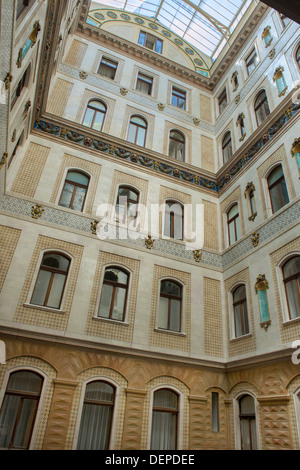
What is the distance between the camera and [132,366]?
1018 cm

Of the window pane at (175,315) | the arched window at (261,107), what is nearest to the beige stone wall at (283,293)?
the window pane at (175,315)

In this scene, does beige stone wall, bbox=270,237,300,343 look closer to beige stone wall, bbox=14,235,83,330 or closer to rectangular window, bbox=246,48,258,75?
beige stone wall, bbox=14,235,83,330

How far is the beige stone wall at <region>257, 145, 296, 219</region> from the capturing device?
1072cm

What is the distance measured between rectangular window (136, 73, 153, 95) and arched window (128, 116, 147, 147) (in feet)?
7.32

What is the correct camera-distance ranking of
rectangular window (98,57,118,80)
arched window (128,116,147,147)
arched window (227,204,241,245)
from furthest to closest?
rectangular window (98,57,118,80)
arched window (128,116,147,147)
arched window (227,204,241,245)

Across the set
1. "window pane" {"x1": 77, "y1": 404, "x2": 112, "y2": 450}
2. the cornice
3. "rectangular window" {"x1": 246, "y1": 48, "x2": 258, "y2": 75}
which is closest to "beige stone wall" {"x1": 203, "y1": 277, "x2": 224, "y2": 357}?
the cornice

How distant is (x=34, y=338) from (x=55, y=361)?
2.82 ft

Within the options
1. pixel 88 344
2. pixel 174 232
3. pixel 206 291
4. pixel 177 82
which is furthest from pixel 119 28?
pixel 88 344

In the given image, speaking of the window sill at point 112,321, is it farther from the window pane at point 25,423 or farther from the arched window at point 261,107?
the arched window at point 261,107

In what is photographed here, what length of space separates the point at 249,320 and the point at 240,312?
81 centimetres

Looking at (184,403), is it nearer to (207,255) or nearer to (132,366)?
(132,366)

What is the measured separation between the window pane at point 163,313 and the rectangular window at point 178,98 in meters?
10.8

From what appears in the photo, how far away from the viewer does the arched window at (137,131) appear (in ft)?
49.6

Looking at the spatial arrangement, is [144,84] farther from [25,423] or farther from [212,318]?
[25,423]
